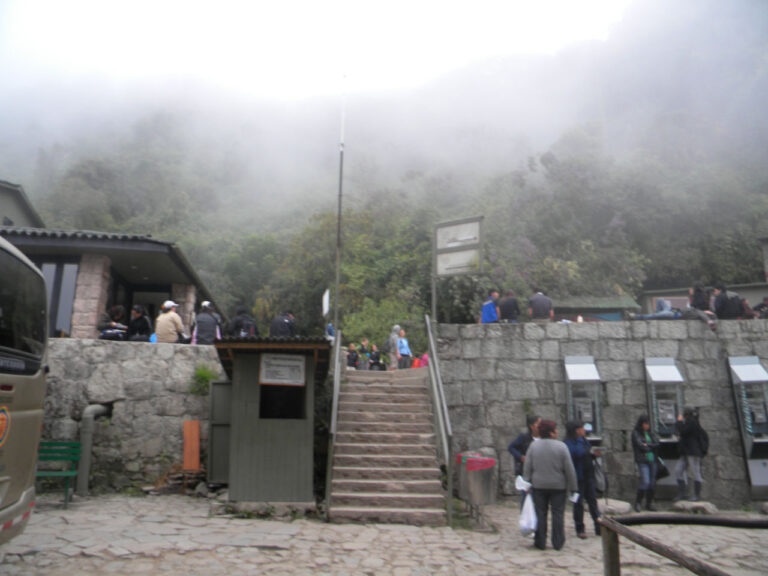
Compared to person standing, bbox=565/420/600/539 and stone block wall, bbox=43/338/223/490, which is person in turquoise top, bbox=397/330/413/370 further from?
person standing, bbox=565/420/600/539

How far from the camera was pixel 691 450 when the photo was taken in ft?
31.2

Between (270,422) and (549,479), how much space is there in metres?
3.80

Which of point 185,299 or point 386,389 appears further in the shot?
point 185,299

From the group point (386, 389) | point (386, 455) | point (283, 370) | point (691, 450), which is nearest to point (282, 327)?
point (386, 389)

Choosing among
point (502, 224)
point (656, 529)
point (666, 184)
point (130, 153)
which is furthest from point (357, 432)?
point (130, 153)

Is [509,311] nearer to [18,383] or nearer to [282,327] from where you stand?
[282,327]

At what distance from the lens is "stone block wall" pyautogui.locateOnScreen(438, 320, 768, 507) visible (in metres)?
10.2

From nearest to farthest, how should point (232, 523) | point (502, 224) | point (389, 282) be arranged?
point (232, 523), point (389, 282), point (502, 224)

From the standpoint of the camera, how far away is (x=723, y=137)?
54.4 m

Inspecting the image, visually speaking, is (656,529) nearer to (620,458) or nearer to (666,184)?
(620,458)

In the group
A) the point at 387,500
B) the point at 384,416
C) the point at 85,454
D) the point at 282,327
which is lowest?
the point at 387,500

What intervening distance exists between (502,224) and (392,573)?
1288 inches

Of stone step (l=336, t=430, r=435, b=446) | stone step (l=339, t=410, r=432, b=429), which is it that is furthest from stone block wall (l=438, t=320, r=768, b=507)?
stone step (l=336, t=430, r=435, b=446)

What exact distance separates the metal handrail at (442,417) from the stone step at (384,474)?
1.07 ft
